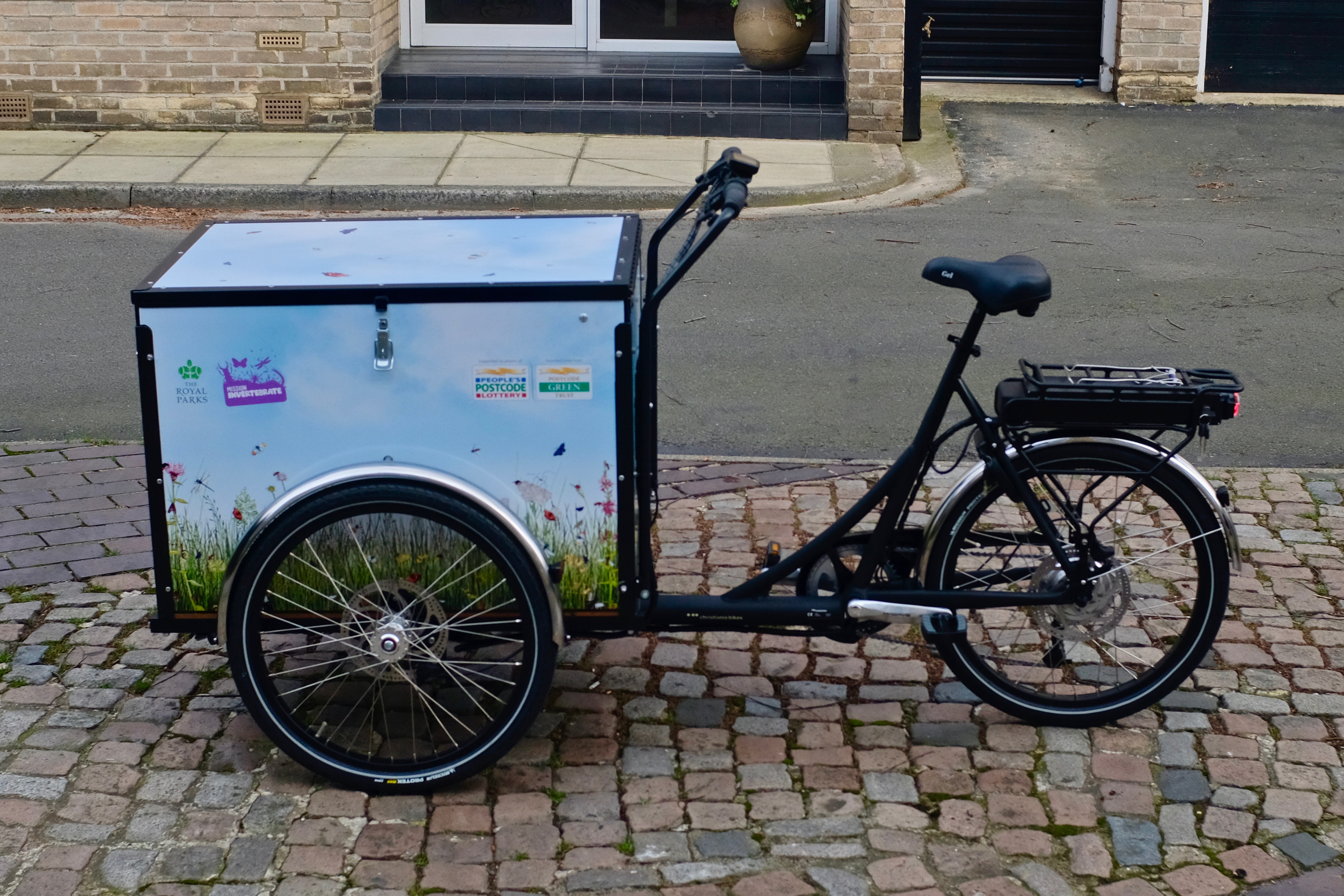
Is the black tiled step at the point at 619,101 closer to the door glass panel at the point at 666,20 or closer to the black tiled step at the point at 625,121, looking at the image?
the black tiled step at the point at 625,121

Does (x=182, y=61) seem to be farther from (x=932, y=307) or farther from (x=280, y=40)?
(x=932, y=307)

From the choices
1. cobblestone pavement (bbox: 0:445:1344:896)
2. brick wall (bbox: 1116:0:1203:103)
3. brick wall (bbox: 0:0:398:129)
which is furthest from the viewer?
brick wall (bbox: 1116:0:1203:103)

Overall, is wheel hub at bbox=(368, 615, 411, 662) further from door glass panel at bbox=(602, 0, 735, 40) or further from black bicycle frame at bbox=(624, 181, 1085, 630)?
door glass panel at bbox=(602, 0, 735, 40)

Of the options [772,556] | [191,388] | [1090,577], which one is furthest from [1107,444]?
[191,388]

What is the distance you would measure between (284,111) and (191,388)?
917 cm

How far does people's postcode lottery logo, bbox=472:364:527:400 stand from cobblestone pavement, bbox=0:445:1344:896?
3.17 ft

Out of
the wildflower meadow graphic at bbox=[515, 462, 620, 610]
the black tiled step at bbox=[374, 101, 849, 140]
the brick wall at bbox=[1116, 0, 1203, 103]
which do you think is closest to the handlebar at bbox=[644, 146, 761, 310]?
the wildflower meadow graphic at bbox=[515, 462, 620, 610]

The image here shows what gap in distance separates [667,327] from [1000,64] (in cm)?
808

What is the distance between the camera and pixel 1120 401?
368cm

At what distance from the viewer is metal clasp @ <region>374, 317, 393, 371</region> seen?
11.4 ft

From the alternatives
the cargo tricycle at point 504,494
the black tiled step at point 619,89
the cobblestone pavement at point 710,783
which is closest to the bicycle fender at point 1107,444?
the cargo tricycle at point 504,494

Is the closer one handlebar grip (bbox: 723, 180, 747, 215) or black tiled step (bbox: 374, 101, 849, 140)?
handlebar grip (bbox: 723, 180, 747, 215)

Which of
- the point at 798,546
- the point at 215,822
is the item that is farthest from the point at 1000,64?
the point at 215,822

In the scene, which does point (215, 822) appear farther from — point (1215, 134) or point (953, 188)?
point (1215, 134)
